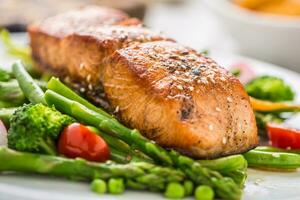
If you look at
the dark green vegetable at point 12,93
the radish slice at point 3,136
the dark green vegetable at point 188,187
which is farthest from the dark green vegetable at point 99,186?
the dark green vegetable at point 12,93

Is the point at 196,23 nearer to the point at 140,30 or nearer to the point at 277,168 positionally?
the point at 140,30

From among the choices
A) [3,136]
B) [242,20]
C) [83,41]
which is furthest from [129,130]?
[242,20]

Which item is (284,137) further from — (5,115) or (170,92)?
(5,115)

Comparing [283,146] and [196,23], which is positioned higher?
[196,23]

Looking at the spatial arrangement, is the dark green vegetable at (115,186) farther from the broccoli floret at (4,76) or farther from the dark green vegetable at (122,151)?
the broccoli floret at (4,76)

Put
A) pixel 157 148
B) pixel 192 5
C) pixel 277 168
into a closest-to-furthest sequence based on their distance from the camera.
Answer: pixel 157 148 → pixel 277 168 → pixel 192 5

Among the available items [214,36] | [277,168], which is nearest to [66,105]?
[277,168]
